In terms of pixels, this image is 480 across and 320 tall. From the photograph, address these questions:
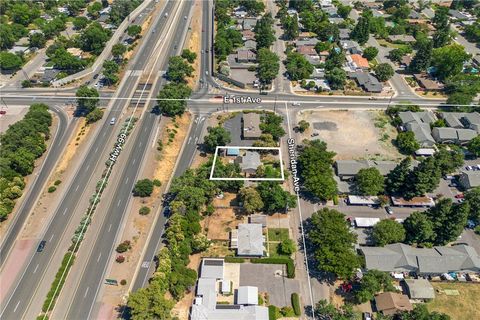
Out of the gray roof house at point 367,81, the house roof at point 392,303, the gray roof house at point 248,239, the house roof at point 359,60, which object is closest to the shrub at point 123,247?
the gray roof house at point 248,239

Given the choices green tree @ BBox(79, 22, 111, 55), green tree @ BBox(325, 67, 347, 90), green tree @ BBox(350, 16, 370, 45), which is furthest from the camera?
green tree @ BBox(350, 16, 370, 45)

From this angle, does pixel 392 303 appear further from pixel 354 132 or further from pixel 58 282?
pixel 58 282

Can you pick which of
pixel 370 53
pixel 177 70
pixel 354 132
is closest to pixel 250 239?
pixel 354 132

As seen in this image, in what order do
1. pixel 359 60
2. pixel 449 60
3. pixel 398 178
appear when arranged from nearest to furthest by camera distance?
pixel 398 178 < pixel 449 60 < pixel 359 60

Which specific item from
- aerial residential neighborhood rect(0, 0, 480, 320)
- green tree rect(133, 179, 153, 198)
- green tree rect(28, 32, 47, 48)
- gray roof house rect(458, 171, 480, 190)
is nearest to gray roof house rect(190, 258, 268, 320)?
aerial residential neighborhood rect(0, 0, 480, 320)

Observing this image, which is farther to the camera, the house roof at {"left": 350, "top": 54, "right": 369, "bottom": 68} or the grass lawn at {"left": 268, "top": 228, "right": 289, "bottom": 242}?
the house roof at {"left": 350, "top": 54, "right": 369, "bottom": 68}

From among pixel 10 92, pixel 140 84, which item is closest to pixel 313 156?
pixel 140 84

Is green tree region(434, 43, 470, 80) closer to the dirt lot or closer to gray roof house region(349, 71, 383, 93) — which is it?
gray roof house region(349, 71, 383, 93)

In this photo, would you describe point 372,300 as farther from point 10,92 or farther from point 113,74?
point 10,92
